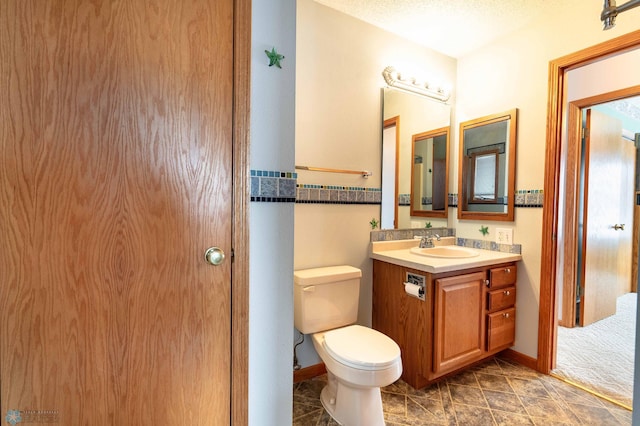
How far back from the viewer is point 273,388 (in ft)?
3.99

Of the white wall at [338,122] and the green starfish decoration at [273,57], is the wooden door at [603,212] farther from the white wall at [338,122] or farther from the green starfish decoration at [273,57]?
the green starfish decoration at [273,57]

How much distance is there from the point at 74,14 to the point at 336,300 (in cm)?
169

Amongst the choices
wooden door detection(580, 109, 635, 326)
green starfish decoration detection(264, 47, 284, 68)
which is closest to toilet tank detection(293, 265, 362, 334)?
green starfish decoration detection(264, 47, 284, 68)

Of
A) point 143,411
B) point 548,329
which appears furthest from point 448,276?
point 143,411

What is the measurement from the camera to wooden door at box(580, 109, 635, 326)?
2648 millimetres

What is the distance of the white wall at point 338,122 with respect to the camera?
1.87 metres

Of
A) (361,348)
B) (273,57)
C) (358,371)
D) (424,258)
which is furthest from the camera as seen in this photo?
(424,258)

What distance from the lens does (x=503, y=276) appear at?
6.69 feet

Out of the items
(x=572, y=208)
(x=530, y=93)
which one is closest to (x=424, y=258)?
(x=530, y=93)

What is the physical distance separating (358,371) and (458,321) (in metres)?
0.83

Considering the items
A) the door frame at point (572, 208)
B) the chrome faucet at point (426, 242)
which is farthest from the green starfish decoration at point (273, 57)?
the door frame at point (572, 208)

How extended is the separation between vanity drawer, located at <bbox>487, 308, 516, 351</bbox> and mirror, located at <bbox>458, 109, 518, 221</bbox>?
71 centimetres

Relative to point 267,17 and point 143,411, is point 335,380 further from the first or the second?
point 267,17

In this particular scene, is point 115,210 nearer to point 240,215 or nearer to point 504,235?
point 240,215
